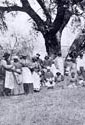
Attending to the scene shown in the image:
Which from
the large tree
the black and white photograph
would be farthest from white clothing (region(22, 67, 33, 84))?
the large tree

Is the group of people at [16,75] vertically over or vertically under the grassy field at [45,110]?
over

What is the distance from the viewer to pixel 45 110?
1000 cm

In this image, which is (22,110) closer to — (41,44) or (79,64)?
(79,64)

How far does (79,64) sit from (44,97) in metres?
5.61

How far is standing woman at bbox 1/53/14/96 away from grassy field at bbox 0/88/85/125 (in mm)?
930

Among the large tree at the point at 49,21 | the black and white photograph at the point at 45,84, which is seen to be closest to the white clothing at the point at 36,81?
the black and white photograph at the point at 45,84

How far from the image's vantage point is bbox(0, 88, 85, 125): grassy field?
8.69 metres

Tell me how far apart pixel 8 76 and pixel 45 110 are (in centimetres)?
410

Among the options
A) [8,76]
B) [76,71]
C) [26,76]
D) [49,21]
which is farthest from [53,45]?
[8,76]

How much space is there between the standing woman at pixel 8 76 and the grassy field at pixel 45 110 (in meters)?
0.93

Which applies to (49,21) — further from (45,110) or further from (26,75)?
(45,110)

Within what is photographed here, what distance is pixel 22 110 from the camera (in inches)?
398

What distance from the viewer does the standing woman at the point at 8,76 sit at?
13495mm

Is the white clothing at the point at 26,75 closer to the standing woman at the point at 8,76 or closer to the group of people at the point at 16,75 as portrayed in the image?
the group of people at the point at 16,75
